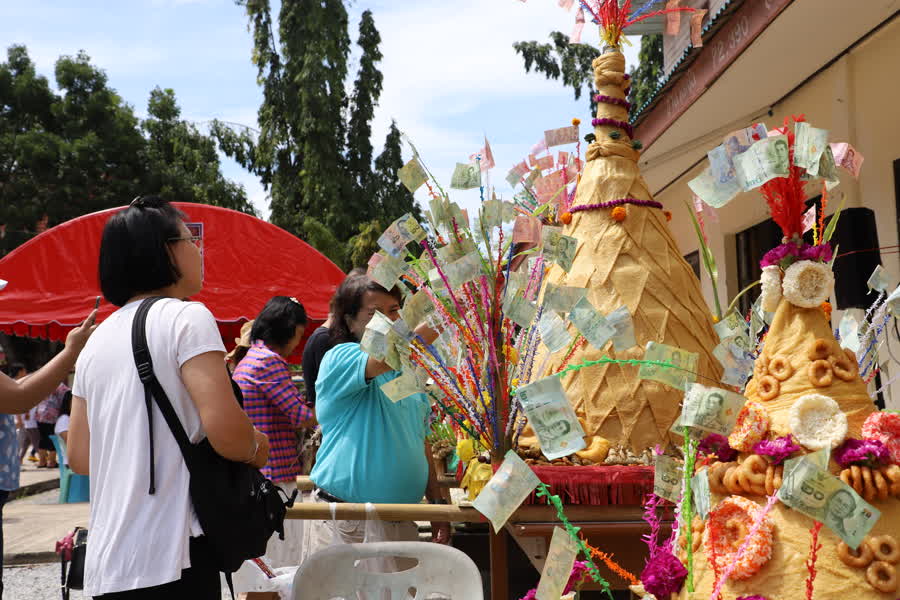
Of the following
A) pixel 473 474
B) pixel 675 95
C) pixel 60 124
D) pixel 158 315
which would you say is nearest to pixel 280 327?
pixel 473 474

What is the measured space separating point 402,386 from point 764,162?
1.02m

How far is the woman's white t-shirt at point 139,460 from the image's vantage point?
5.82ft

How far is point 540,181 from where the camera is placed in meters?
3.03

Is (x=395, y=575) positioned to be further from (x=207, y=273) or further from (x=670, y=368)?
(x=207, y=273)

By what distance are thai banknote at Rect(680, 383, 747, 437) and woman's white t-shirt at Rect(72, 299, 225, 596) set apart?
971 millimetres

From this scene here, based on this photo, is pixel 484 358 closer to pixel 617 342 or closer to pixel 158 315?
pixel 617 342

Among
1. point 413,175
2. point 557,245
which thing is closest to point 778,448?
point 557,245

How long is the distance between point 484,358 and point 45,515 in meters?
7.62

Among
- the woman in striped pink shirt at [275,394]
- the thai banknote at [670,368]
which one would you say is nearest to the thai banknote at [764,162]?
the thai banknote at [670,368]

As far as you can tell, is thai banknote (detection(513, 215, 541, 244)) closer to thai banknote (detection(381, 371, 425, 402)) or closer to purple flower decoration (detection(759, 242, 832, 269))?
thai banknote (detection(381, 371, 425, 402))

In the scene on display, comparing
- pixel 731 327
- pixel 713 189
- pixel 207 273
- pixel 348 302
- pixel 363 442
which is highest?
pixel 207 273

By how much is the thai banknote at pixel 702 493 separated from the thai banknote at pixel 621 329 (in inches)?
16.2

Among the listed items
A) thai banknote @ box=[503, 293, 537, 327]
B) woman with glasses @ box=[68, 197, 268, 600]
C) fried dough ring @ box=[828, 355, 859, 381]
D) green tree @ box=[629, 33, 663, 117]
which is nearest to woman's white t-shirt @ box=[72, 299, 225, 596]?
woman with glasses @ box=[68, 197, 268, 600]

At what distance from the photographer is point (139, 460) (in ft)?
5.93
